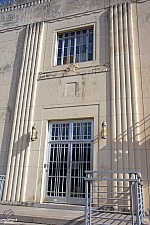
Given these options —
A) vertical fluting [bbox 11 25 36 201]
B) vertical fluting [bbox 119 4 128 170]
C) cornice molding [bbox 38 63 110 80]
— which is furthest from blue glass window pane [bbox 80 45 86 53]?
vertical fluting [bbox 11 25 36 201]

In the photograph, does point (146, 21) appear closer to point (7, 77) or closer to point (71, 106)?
point (71, 106)

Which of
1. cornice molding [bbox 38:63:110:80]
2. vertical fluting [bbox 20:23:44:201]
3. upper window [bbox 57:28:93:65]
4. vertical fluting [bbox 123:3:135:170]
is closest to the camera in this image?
vertical fluting [bbox 123:3:135:170]

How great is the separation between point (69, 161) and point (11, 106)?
333 cm

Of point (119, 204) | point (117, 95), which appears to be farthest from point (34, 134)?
point (119, 204)

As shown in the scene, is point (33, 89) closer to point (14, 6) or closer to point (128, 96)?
point (128, 96)

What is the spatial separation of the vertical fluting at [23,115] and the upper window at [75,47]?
96 cm

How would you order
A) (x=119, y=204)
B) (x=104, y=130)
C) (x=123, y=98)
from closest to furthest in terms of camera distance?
(x=119, y=204) < (x=104, y=130) < (x=123, y=98)

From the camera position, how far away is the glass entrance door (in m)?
6.52

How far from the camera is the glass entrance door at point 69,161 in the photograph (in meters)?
6.52

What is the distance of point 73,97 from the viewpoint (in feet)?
24.6

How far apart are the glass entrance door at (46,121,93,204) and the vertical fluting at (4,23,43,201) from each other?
3.05 feet

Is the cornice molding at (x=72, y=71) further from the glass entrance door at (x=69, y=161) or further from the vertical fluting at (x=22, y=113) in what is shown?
the glass entrance door at (x=69, y=161)

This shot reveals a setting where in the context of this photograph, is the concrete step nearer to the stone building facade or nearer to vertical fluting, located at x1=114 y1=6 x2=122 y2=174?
the stone building facade

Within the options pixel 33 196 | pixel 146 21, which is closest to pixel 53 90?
pixel 33 196
